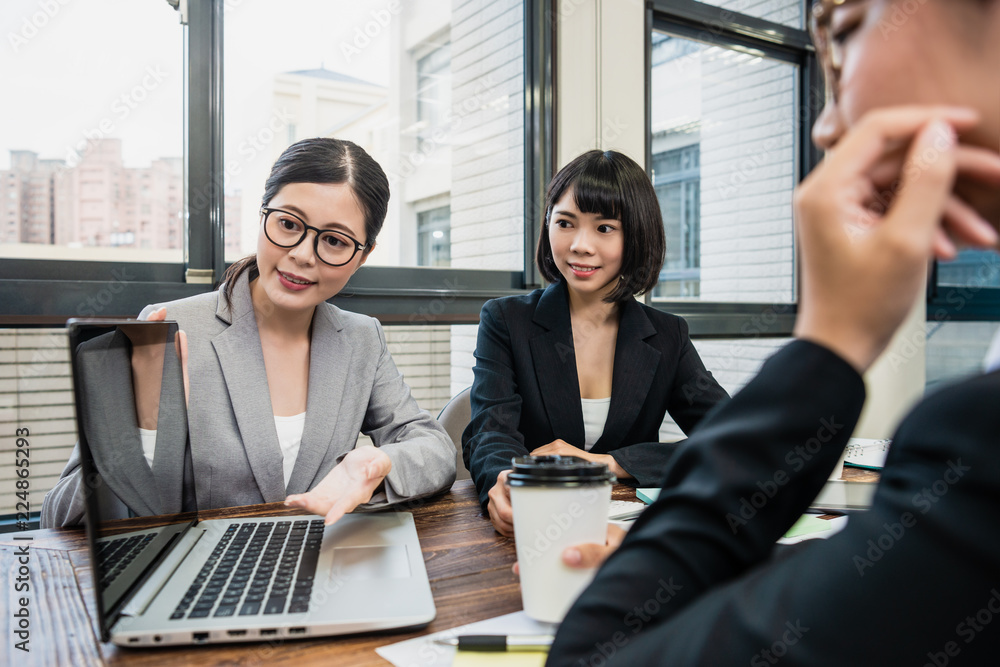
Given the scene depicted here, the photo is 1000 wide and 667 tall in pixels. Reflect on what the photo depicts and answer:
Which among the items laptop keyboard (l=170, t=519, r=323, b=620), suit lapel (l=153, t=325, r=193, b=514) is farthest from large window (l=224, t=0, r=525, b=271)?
laptop keyboard (l=170, t=519, r=323, b=620)

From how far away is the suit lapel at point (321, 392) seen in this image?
4.90 ft

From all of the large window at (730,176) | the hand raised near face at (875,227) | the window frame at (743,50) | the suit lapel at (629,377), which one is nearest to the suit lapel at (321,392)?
the suit lapel at (629,377)

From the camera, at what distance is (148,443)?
972 mm

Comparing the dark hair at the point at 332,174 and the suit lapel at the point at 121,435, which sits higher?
the dark hair at the point at 332,174

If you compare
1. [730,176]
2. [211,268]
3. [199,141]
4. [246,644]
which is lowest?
[246,644]

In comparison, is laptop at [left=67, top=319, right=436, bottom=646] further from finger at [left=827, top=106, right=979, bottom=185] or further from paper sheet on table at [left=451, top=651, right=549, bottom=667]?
finger at [left=827, top=106, right=979, bottom=185]

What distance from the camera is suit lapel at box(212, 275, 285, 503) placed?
4.65 ft

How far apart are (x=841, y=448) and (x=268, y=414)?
1257 millimetres

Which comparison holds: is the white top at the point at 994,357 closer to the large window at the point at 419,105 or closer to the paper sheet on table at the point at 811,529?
the paper sheet on table at the point at 811,529

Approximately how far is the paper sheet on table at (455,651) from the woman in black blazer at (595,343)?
0.99 metres

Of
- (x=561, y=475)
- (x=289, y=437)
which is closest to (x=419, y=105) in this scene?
(x=289, y=437)

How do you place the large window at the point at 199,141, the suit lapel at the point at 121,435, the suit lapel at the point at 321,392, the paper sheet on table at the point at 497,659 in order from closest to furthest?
the paper sheet on table at the point at 497,659
the suit lapel at the point at 121,435
the suit lapel at the point at 321,392
the large window at the point at 199,141

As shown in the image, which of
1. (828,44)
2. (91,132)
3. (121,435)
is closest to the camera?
(828,44)

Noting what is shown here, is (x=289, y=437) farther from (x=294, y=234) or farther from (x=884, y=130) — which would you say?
(x=884, y=130)
